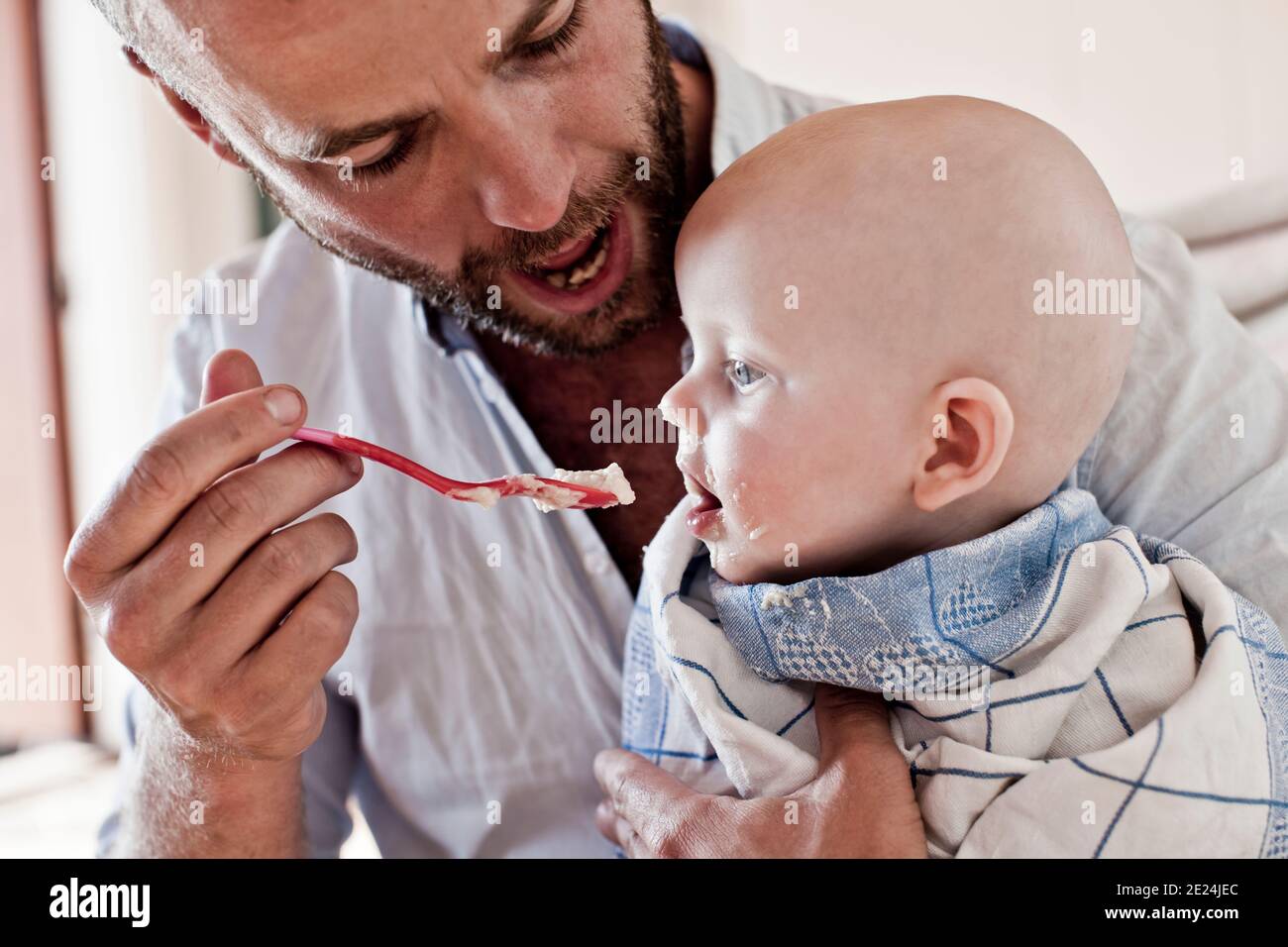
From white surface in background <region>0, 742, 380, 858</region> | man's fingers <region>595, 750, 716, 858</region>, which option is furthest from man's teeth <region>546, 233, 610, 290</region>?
white surface in background <region>0, 742, 380, 858</region>

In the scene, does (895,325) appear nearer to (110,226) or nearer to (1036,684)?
(1036,684)

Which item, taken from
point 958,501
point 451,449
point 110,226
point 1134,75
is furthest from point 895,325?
point 110,226

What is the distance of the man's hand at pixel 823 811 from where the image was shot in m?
0.91

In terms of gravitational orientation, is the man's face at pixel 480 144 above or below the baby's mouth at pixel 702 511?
above

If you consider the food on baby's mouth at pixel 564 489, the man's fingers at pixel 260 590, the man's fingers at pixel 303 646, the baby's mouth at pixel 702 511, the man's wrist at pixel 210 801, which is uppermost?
the food on baby's mouth at pixel 564 489

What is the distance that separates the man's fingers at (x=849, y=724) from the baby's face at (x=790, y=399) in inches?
5.0

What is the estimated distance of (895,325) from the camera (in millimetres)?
897

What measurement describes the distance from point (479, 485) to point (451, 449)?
0.43 metres

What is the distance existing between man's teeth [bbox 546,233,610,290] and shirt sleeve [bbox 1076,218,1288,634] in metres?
0.56

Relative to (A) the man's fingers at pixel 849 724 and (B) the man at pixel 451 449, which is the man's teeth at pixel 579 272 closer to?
(B) the man at pixel 451 449

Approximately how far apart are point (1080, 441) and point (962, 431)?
0.43ft

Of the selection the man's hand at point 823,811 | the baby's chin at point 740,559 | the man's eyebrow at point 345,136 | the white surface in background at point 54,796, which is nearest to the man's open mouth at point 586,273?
the man's eyebrow at point 345,136

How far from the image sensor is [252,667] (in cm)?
95
